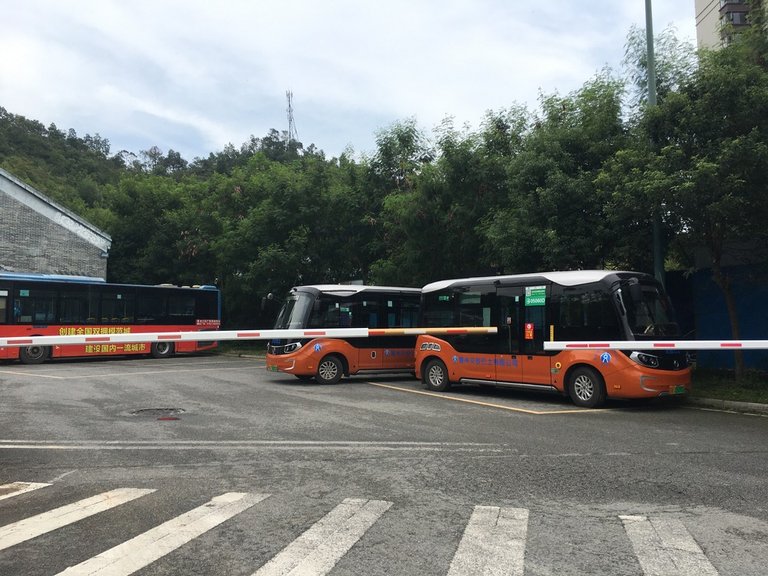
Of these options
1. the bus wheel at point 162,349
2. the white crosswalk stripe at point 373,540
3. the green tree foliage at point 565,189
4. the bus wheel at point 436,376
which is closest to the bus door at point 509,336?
the bus wheel at point 436,376

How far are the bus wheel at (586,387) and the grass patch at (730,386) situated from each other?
Result: 2.24m

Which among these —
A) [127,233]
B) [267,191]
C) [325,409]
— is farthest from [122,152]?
[325,409]

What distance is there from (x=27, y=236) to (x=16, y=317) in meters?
13.7

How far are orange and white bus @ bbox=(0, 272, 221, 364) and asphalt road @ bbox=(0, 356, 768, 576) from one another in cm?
1162

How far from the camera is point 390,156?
81.4 feet

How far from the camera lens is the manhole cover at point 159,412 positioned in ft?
35.1

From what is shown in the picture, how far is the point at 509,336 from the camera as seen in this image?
43.3 ft

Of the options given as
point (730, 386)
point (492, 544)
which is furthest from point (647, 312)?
point (492, 544)

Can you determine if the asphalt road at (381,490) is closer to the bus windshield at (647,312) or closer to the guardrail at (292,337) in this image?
the guardrail at (292,337)

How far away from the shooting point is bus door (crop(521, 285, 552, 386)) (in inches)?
491

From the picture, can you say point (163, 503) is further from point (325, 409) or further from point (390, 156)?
point (390, 156)

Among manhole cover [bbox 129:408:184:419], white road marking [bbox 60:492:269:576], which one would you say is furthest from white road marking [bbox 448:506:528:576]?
manhole cover [bbox 129:408:184:419]

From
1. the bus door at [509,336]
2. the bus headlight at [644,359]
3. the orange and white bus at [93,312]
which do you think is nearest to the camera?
the bus headlight at [644,359]

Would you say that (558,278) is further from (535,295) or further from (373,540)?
(373,540)
